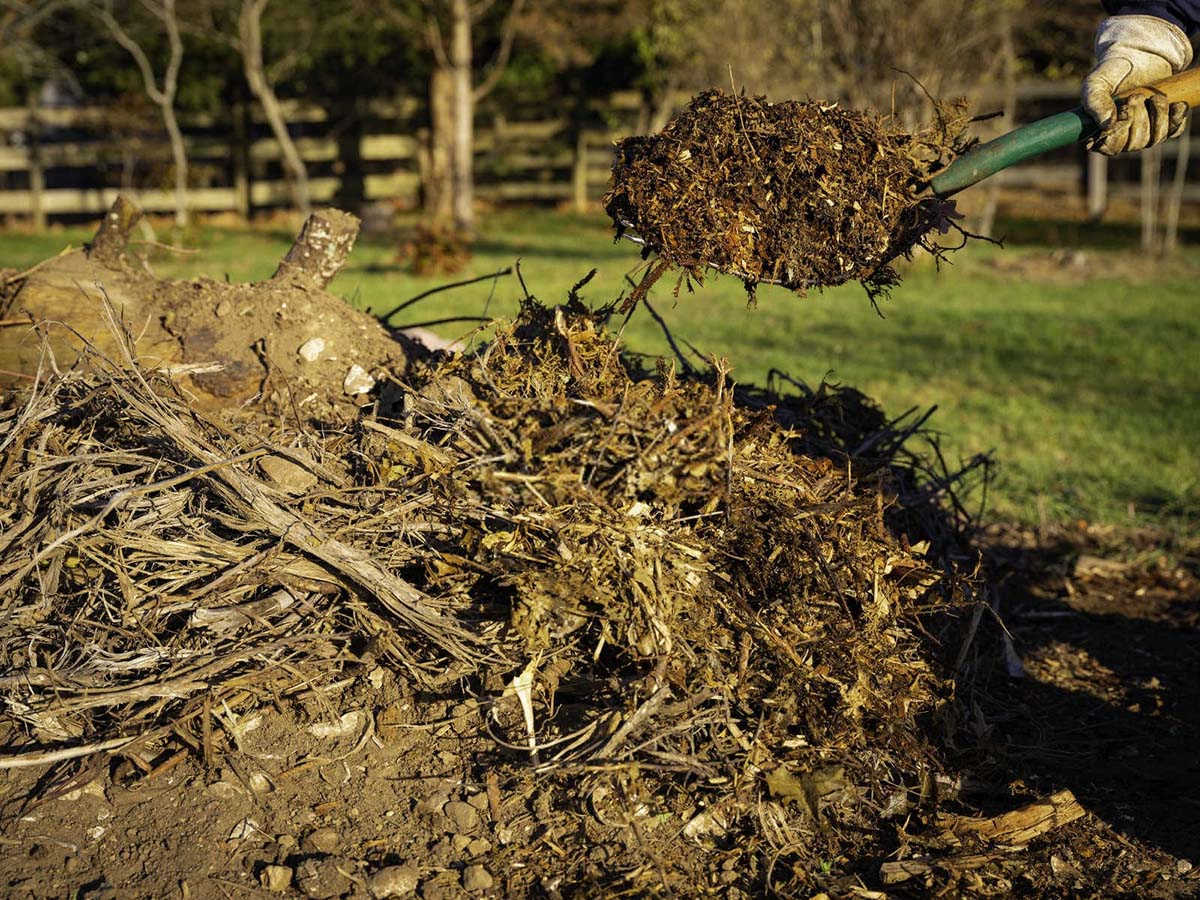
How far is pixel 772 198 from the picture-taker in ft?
9.94

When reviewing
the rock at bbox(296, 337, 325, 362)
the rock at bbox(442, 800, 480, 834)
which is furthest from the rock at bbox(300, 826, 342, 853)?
the rock at bbox(296, 337, 325, 362)

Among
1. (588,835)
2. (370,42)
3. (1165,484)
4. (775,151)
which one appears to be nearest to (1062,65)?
(370,42)

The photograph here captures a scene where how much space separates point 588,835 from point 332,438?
1332 mm

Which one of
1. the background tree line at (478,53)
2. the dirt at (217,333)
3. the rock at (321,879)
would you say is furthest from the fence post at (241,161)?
the rock at (321,879)

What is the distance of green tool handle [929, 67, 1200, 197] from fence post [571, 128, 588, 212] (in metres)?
19.6

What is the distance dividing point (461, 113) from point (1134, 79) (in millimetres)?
15091

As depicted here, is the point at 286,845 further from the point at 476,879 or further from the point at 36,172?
the point at 36,172

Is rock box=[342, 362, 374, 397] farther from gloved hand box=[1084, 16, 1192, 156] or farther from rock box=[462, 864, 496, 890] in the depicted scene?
gloved hand box=[1084, 16, 1192, 156]

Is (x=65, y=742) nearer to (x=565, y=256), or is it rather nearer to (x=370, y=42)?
(x=565, y=256)

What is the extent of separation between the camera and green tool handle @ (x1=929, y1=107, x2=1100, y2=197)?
312 cm

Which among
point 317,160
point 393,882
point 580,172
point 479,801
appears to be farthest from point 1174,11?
point 317,160

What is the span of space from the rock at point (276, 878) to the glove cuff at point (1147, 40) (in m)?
3.23

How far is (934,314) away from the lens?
435 inches

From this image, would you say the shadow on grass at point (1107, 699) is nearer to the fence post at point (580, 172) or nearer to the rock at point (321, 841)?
the rock at point (321, 841)
